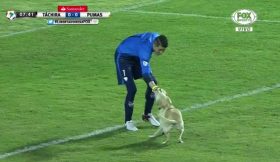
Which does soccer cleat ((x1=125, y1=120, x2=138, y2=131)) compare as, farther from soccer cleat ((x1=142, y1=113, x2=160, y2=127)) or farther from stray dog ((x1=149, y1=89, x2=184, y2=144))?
stray dog ((x1=149, y1=89, x2=184, y2=144))

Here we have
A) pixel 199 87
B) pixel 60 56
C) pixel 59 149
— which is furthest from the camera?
→ pixel 60 56

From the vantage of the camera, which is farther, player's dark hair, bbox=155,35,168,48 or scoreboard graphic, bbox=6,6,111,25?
scoreboard graphic, bbox=6,6,111,25

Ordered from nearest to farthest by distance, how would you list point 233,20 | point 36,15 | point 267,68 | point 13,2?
1. point 267,68
2. point 233,20
3. point 36,15
4. point 13,2

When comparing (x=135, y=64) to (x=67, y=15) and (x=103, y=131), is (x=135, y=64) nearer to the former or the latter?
(x=103, y=131)

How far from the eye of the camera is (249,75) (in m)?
17.1

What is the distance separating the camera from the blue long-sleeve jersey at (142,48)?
1257cm

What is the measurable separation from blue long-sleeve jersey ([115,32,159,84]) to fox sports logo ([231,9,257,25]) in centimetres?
927

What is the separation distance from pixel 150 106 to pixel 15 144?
2463mm

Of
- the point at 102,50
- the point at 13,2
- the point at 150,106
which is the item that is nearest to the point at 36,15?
the point at 13,2

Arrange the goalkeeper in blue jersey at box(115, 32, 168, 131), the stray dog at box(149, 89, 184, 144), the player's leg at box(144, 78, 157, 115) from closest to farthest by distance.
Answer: the stray dog at box(149, 89, 184, 144)
the goalkeeper in blue jersey at box(115, 32, 168, 131)
the player's leg at box(144, 78, 157, 115)

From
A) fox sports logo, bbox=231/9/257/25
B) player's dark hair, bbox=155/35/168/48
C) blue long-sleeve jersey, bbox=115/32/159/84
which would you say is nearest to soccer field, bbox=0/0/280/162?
fox sports logo, bbox=231/9/257/25

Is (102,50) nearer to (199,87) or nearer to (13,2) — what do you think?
(199,87)

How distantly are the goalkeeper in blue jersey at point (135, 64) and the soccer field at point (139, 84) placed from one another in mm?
292

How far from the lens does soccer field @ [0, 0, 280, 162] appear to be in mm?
12289
